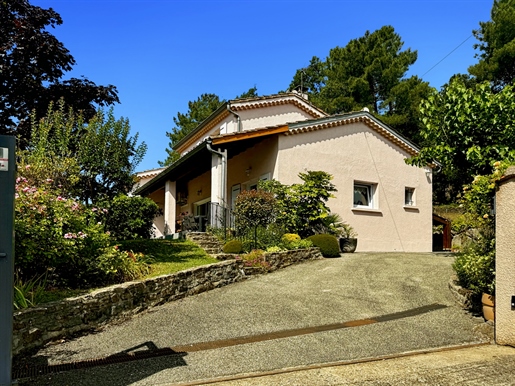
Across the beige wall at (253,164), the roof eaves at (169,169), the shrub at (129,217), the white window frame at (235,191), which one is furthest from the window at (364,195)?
the shrub at (129,217)

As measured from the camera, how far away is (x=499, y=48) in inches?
1036

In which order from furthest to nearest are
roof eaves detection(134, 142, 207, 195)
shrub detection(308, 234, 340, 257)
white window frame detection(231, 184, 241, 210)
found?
white window frame detection(231, 184, 241, 210), roof eaves detection(134, 142, 207, 195), shrub detection(308, 234, 340, 257)

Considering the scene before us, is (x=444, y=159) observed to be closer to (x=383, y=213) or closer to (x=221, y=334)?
(x=221, y=334)

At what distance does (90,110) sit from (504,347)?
12.4 meters

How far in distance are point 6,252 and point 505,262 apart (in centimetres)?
616

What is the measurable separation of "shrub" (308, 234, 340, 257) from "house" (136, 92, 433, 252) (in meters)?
2.80

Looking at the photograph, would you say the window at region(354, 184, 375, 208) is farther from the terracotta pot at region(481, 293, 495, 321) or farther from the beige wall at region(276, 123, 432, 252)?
the terracotta pot at region(481, 293, 495, 321)

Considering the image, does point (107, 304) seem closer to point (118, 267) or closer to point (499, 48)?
point (118, 267)

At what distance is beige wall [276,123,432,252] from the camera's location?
52.5 ft

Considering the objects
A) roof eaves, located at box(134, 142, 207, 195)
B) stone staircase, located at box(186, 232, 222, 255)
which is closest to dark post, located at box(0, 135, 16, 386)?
stone staircase, located at box(186, 232, 222, 255)

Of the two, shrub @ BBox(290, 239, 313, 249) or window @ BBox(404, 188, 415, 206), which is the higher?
window @ BBox(404, 188, 415, 206)

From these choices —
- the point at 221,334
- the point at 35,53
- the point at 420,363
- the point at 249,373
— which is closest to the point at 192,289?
the point at 221,334

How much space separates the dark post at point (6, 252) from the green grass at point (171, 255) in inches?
209

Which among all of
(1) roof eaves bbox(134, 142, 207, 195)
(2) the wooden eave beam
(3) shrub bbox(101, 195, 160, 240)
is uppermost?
(2) the wooden eave beam
